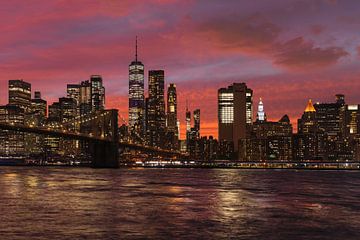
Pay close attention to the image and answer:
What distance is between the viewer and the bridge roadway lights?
11156 cm

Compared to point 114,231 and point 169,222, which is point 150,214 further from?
point 114,231

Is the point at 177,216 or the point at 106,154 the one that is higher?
the point at 106,154

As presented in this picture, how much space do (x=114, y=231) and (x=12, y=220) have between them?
6505 mm

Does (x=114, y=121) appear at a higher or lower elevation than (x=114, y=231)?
higher

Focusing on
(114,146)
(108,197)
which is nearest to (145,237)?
(108,197)

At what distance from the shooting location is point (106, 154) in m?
113

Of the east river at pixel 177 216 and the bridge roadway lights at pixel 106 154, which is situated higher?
the bridge roadway lights at pixel 106 154

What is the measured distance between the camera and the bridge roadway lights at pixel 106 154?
366 ft

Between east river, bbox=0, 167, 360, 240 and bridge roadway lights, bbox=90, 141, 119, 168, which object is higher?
bridge roadway lights, bbox=90, 141, 119, 168

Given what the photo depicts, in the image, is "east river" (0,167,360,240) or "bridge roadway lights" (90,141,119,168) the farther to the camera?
"bridge roadway lights" (90,141,119,168)

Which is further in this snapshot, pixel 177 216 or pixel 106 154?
pixel 106 154

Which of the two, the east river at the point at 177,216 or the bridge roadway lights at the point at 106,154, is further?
the bridge roadway lights at the point at 106,154

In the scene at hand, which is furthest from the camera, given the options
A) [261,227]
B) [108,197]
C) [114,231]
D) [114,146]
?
[114,146]

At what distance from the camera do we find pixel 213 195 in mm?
48250
